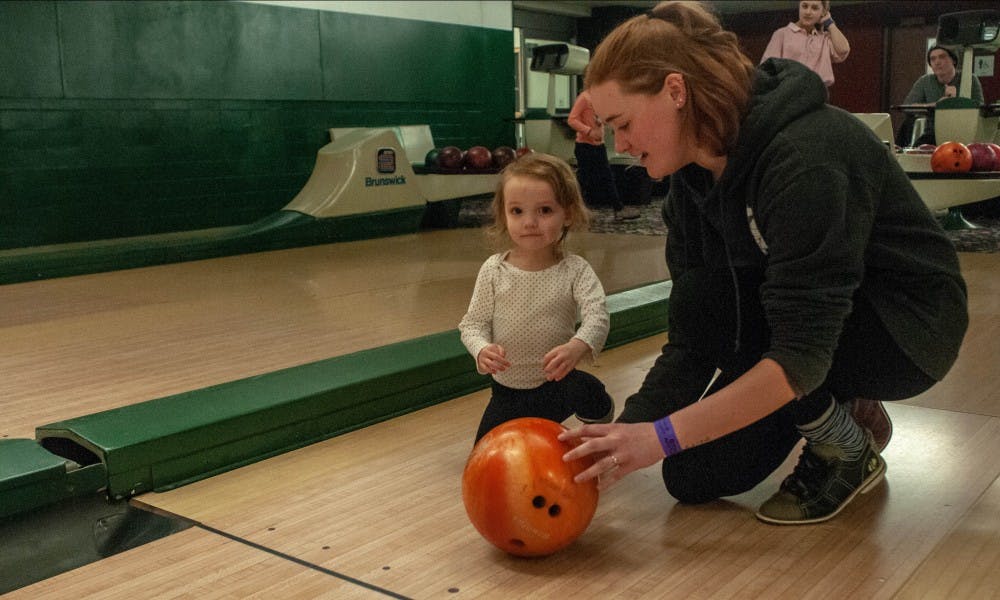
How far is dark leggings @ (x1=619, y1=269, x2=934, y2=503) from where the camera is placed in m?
1.39

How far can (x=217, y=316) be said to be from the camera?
126 inches

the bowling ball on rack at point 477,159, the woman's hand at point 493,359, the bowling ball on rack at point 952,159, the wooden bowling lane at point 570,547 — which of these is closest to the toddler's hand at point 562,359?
the woman's hand at point 493,359

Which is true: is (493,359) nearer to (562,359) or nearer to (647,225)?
(562,359)

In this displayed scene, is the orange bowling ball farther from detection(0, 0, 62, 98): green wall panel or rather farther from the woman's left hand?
detection(0, 0, 62, 98): green wall panel

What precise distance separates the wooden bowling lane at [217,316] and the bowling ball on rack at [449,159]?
1.09 metres

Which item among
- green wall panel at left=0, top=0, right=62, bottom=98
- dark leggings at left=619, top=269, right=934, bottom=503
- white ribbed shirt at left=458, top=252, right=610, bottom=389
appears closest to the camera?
dark leggings at left=619, top=269, right=934, bottom=503

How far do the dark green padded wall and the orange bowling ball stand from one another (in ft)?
13.7

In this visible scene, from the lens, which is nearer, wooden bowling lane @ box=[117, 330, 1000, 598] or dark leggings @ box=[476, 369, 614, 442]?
wooden bowling lane @ box=[117, 330, 1000, 598]

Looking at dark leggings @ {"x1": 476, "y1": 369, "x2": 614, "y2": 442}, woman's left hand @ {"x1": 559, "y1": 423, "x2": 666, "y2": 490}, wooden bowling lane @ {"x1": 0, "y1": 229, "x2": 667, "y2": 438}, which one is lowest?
wooden bowling lane @ {"x1": 0, "y1": 229, "x2": 667, "y2": 438}

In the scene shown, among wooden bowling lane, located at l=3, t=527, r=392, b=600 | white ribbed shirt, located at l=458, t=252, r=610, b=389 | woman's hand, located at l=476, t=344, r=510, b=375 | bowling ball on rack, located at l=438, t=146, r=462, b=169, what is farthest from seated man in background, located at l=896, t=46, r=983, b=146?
wooden bowling lane, located at l=3, t=527, r=392, b=600

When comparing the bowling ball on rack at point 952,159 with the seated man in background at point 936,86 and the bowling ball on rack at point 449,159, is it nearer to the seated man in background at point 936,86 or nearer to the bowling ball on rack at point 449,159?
the seated man in background at point 936,86

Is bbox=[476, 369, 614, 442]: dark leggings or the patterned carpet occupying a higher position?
bbox=[476, 369, 614, 442]: dark leggings

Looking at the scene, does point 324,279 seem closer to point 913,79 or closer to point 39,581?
point 39,581

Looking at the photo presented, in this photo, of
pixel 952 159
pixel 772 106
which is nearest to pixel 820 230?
pixel 772 106
